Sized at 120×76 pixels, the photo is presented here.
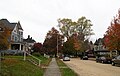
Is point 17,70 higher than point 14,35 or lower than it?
lower

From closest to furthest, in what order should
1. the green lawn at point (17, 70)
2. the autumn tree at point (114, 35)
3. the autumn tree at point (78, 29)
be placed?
the green lawn at point (17, 70) < the autumn tree at point (114, 35) < the autumn tree at point (78, 29)

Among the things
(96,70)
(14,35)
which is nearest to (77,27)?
(14,35)

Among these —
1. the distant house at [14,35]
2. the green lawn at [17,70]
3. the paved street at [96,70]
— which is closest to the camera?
the green lawn at [17,70]

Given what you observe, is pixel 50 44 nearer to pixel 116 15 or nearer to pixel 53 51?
pixel 53 51

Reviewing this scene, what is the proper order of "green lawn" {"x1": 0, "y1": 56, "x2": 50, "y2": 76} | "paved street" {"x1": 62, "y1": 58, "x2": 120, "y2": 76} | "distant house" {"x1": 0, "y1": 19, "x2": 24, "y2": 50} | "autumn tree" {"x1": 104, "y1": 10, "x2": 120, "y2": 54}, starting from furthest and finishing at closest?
"distant house" {"x1": 0, "y1": 19, "x2": 24, "y2": 50} < "autumn tree" {"x1": 104, "y1": 10, "x2": 120, "y2": 54} < "paved street" {"x1": 62, "y1": 58, "x2": 120, "y2": 76} < "green lawn" {"x1": 0, "y1": 56, "x2": 50, "y2": 76}

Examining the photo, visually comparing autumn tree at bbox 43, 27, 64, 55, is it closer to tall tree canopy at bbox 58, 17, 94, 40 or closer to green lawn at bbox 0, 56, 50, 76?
tall tree canopy at bbox 58, 17, 94, 40

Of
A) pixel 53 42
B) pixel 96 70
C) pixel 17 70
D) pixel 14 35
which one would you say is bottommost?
pixel 96 70

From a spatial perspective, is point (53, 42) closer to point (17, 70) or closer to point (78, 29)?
point (78, 29)

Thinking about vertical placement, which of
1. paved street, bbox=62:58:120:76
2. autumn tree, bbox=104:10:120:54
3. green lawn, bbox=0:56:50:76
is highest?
autumn tree, bbox=104:10:120:54

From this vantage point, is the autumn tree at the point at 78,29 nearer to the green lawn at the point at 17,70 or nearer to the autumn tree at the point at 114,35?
the autumn tree at the point at 114,35

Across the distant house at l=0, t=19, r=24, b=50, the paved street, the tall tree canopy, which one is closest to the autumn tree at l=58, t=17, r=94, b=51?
the tall tree canopy

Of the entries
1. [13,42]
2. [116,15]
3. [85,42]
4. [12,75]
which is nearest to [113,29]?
[116,15]

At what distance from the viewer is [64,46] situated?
382 feet

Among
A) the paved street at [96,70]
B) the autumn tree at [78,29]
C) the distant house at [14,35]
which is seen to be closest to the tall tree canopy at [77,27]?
the autumn tree at [78,29]
